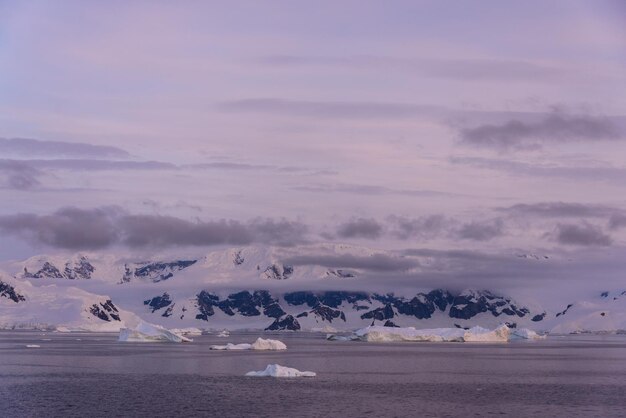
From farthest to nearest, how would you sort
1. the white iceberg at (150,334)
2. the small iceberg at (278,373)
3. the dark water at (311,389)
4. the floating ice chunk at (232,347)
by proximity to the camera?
the white iceberg at (150,334) → the floating ice chunk at (232,347) → the small iceberg at (278,373) → the dark water at (311,389)

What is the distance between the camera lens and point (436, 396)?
71.8m

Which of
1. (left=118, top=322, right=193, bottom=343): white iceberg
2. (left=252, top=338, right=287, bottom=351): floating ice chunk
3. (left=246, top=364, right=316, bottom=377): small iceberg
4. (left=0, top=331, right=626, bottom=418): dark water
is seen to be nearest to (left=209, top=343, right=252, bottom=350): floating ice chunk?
(left=252, top=338, right=287, bottom=351): floating ice chunk

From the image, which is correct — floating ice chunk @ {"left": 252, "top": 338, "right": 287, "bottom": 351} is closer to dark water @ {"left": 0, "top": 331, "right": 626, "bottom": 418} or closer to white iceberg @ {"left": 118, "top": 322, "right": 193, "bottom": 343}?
white iceberg @ {"left": 118, "top": 322, "right": 193, "bottom": 343}

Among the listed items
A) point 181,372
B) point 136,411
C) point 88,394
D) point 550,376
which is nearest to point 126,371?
point 181,372

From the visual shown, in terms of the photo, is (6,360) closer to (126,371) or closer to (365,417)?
(126,371)

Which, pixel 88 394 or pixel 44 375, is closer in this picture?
pixel 88 394

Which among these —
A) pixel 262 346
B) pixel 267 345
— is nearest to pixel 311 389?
pixel 262 346

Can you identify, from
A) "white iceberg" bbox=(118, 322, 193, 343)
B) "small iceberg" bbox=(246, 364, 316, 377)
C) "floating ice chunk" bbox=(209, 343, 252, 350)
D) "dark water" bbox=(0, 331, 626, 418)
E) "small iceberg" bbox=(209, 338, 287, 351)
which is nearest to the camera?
"dark water" bbox=(0, 331, 626, 418)

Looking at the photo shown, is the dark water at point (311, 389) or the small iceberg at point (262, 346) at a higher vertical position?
the dark water at point (311, 389)

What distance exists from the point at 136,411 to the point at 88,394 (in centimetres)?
1170

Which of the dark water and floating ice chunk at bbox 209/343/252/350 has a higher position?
the dark water

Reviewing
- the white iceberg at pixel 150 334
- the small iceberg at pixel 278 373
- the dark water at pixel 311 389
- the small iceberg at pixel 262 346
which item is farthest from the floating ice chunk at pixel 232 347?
the small iceberg at pixel 278 373

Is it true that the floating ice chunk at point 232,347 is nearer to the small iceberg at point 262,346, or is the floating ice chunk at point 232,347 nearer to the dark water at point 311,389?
the small iceberg at point 262,346

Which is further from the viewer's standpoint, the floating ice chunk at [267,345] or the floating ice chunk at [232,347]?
the floating ice chunk at [232,347]
